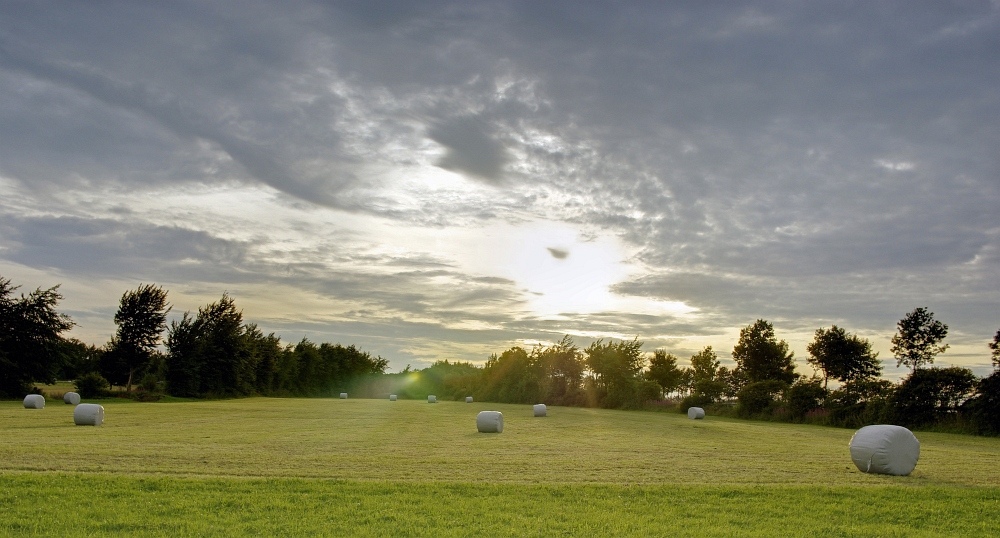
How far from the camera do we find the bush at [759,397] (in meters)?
43.8

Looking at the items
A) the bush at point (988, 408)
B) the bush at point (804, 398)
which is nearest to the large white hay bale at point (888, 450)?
the bush at point (988, 408)

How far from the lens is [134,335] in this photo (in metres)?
61.6

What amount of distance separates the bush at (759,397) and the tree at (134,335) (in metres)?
51.5

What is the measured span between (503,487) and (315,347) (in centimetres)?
8862

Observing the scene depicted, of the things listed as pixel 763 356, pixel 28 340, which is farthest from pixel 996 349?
pixel 28 340

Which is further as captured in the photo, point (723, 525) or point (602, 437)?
point (602, 437)

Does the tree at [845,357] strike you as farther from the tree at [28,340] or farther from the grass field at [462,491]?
the tree at [28,340]

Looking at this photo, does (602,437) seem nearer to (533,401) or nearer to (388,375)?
(533,401)

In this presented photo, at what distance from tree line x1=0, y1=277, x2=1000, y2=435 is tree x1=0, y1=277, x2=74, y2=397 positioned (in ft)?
0.25

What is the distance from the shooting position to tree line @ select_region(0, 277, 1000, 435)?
112ft

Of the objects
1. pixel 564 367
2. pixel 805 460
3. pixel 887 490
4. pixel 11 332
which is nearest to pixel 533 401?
pixel 564 367

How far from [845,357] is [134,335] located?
6708 cm

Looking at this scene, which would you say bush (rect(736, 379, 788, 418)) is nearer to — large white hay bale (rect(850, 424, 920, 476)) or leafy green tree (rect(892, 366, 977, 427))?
leafy green tree (rect(892, 366, 977, 427))

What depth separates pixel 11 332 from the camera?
50.8 meters
